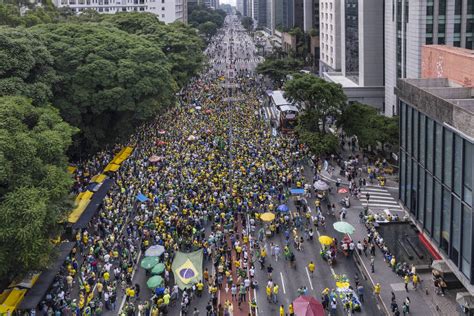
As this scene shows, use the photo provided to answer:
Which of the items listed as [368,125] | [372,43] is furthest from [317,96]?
[372,43]

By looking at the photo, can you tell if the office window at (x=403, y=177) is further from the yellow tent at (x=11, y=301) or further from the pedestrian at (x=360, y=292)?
the yellow tent at (x=11, y=301)

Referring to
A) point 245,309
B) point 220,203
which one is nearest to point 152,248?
point 245,309

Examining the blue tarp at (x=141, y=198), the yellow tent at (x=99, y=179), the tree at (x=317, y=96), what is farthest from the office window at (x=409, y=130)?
the yellow tent at (x=99, y=179)

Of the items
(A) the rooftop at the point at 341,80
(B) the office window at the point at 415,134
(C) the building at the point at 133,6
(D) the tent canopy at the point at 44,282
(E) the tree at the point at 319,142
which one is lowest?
(D) the tent canopy at the point at 44,282

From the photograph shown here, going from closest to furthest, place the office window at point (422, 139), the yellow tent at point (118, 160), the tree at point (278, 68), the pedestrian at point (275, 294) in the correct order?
the office window at point (422, 139) < the pedestrian at point (275, 294) < the yellow tent at point (118, 160) < the tree at point (278, 68)

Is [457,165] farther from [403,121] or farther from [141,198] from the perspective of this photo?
[141,198]

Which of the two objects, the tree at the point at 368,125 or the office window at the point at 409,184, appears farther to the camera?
the tree at the point at 368,125
